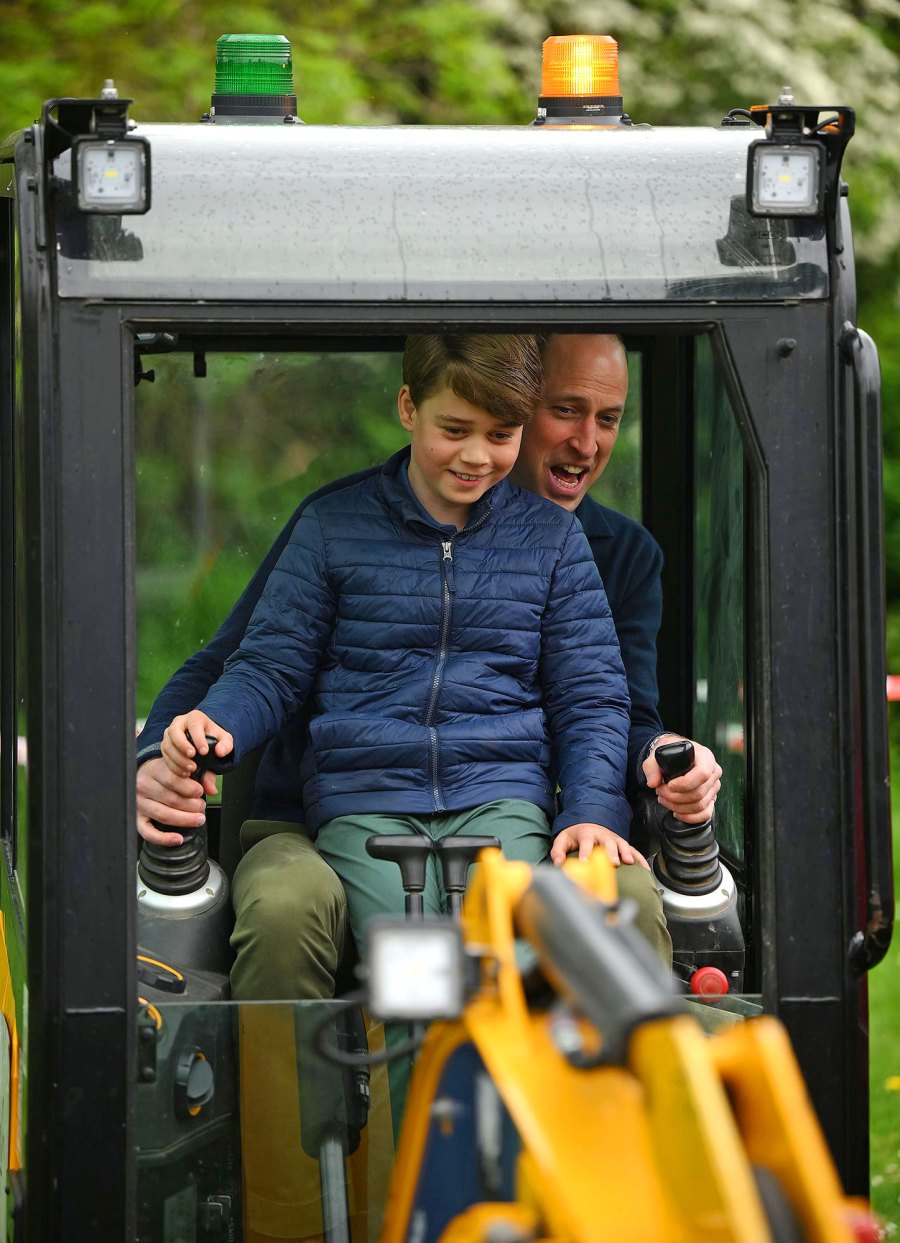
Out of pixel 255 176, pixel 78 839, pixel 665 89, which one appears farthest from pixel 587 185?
pixel 665 89

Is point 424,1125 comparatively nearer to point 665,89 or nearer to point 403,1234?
point 403,1234

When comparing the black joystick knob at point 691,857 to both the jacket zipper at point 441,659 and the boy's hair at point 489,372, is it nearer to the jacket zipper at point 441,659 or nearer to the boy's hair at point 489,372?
the jacket zipper at point 441,659

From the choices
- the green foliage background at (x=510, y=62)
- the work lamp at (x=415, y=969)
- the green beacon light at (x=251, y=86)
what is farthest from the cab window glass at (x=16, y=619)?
the green foliage background at (x=510, y=62)

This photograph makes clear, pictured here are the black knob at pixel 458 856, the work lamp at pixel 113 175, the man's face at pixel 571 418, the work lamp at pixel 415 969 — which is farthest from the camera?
the man's face at pixel 571 418

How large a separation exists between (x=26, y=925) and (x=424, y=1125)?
685 mm

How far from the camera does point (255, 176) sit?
245cm

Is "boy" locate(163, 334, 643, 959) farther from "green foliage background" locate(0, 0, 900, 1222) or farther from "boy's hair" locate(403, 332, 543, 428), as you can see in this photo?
"green foliage background" locate(0, 0, 900, 1222)

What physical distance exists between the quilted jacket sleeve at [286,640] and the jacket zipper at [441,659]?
0.20m

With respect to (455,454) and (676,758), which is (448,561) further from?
(676,758)

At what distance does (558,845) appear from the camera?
9.28ft

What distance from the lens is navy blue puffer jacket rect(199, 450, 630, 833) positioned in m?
2.92

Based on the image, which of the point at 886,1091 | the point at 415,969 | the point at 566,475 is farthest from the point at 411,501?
the point at 886,1091

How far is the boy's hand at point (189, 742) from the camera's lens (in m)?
2.71

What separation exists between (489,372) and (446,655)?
476 millimetres
